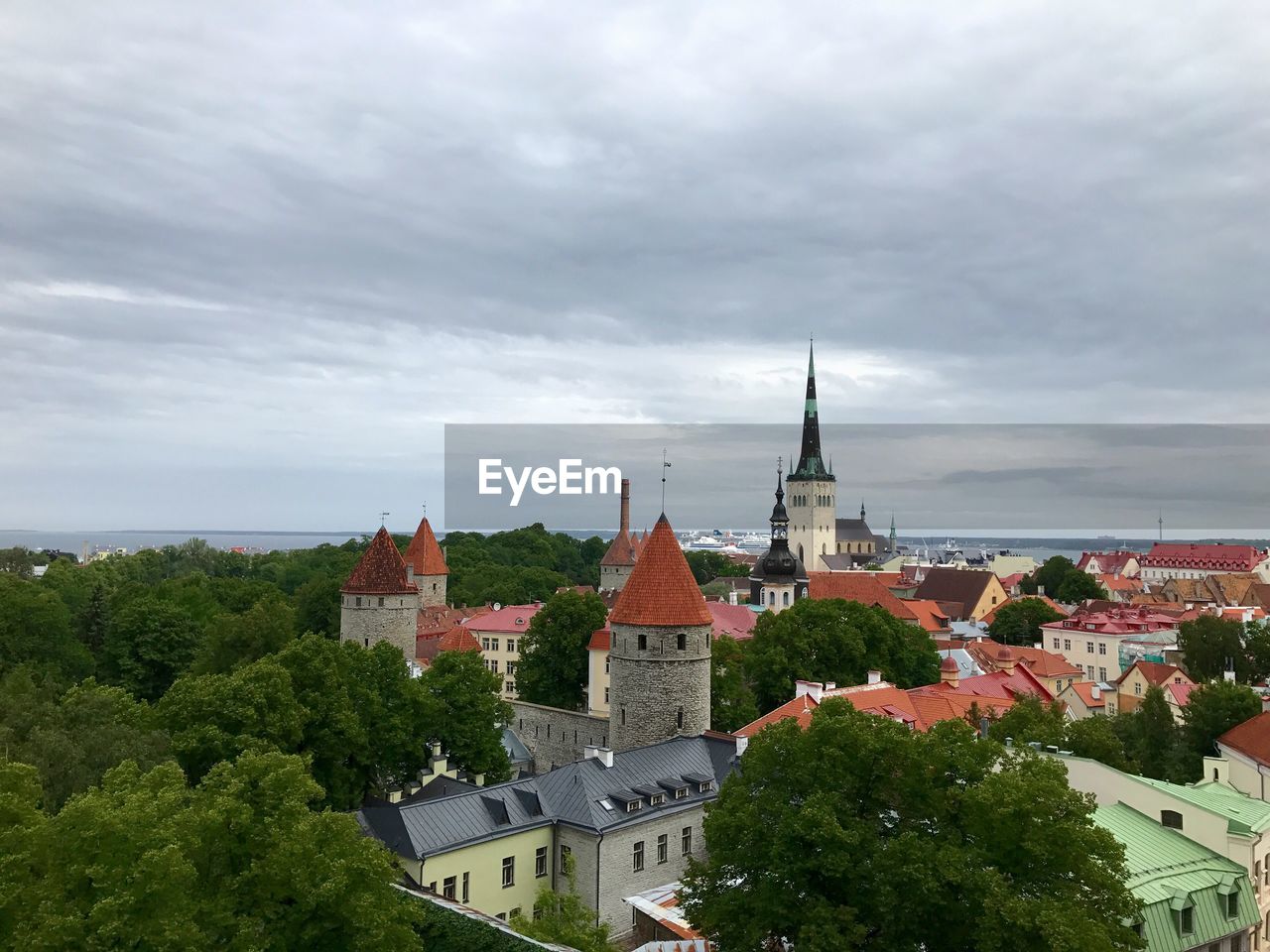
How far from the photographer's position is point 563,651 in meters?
42.6

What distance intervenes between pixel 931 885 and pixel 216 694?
19.1m

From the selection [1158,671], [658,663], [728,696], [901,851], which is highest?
[658,663]

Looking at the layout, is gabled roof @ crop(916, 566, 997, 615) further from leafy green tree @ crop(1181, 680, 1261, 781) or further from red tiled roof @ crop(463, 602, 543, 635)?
leafy green tree @ crop(1181, 680, 1261, 781)

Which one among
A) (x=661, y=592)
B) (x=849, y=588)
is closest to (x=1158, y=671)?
(x=661, y=592)

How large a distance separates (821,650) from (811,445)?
88546 millimetres

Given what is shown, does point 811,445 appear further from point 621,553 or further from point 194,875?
point 194,875

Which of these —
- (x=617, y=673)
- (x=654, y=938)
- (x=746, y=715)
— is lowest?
(x=654, y=938)

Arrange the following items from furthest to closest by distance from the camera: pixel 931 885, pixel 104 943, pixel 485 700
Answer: pixel 485 700, pixel 931 885, pixel 104 943

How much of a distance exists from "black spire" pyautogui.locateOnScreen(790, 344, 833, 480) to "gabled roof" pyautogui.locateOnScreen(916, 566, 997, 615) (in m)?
28.4

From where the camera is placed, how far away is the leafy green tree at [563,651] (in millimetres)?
42344

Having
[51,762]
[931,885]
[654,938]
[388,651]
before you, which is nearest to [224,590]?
[388,651]

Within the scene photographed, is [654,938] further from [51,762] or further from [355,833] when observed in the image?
[51,762]

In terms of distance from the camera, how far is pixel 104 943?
13031 mm

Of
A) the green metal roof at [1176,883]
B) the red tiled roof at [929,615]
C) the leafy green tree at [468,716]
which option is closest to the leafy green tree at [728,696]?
the leafy green tree at [468,716]
